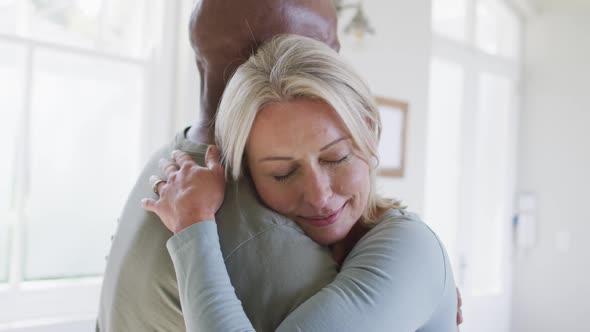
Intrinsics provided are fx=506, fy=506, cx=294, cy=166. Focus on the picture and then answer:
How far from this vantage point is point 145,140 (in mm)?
2135

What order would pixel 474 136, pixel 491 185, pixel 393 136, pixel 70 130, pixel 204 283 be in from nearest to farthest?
pixel 204 283 → pixel 70 130 → pixel 393 136 → pixel 474 136 → pixel 491 185

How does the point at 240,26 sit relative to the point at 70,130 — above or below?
above

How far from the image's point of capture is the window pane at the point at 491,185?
14.1 ft

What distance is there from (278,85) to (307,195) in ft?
0.55

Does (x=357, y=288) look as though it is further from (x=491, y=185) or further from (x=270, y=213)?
(x=491, y=185)

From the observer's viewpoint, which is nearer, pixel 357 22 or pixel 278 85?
pixel 278 85

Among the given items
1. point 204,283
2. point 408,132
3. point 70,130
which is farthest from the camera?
point 408,132

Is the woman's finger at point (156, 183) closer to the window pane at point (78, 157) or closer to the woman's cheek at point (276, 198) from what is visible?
the woman's cheek at point (276, 198)

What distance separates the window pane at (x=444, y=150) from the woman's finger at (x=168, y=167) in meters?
3.24

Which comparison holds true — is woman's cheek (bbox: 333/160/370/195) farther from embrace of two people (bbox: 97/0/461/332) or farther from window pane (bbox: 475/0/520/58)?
window pane (bbox: 475/0/520/58)

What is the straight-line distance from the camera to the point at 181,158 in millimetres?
760

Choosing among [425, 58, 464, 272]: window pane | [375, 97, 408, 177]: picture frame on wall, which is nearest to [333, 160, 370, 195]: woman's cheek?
[375, 97, 408, 177]: picture frame on wall

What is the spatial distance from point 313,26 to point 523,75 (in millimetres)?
4396

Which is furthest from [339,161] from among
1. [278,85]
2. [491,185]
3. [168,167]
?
[491,185]
